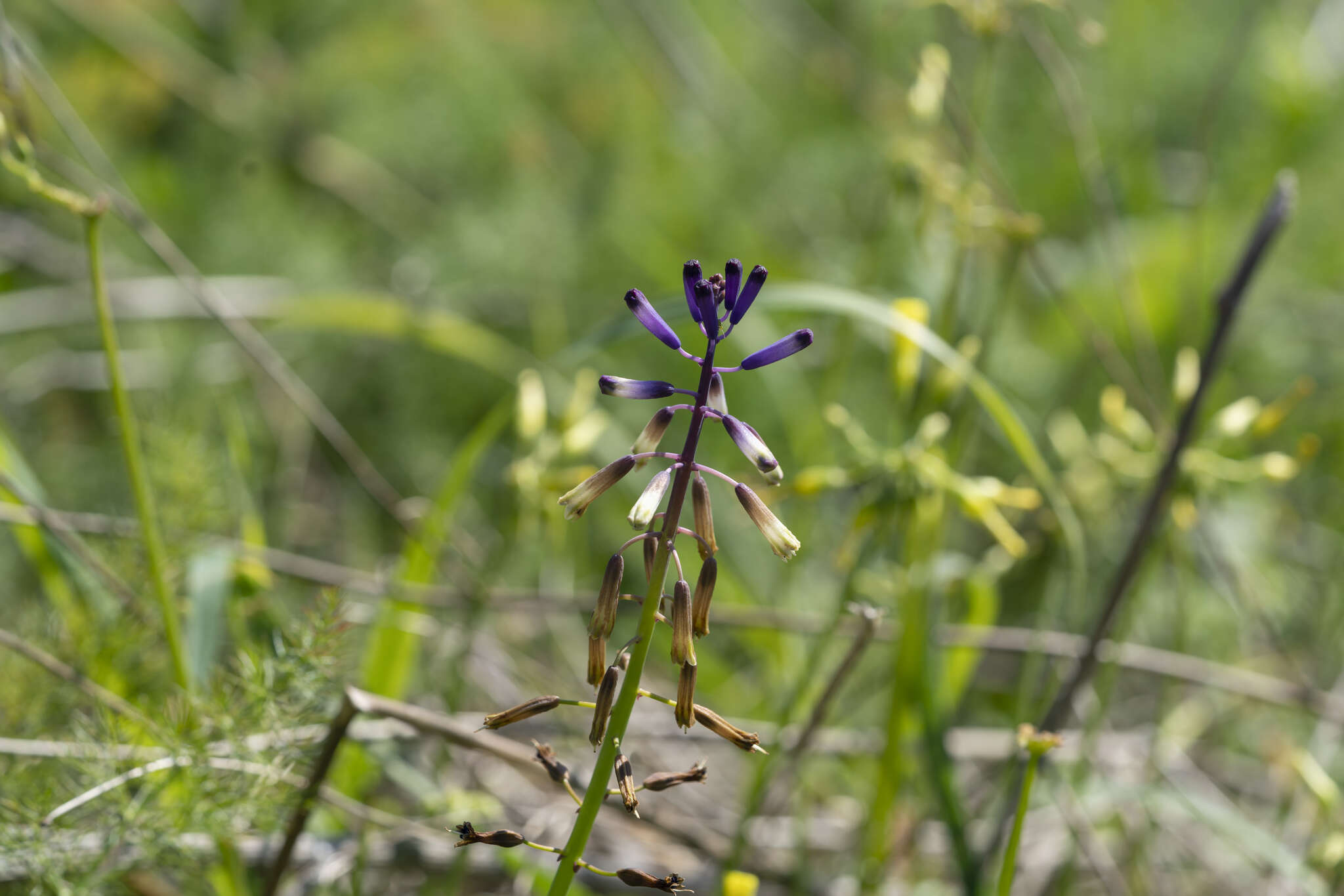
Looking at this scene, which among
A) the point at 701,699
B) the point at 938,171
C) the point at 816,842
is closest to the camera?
the point at 816,842

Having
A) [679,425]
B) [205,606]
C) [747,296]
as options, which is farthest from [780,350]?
[679,425]

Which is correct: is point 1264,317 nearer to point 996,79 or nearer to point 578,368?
point 996,79

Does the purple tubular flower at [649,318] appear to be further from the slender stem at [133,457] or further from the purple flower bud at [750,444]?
the slender stem at [133,457]

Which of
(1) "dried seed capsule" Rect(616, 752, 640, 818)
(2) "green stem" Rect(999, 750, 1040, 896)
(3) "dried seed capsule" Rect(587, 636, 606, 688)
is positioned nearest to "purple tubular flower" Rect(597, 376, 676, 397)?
(3) "dried seed capsule" Rect(587, 636, 606, 688)

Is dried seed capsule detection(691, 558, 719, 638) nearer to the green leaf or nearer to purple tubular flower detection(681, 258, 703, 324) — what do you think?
purple tubular flower detection(681, 258, 703, 324)

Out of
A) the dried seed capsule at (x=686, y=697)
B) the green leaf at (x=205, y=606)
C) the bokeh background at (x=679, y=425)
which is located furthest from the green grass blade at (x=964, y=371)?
the green leaf at (x=205, y=606)

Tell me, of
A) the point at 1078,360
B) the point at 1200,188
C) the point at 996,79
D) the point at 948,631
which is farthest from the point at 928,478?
the point at 996,79
